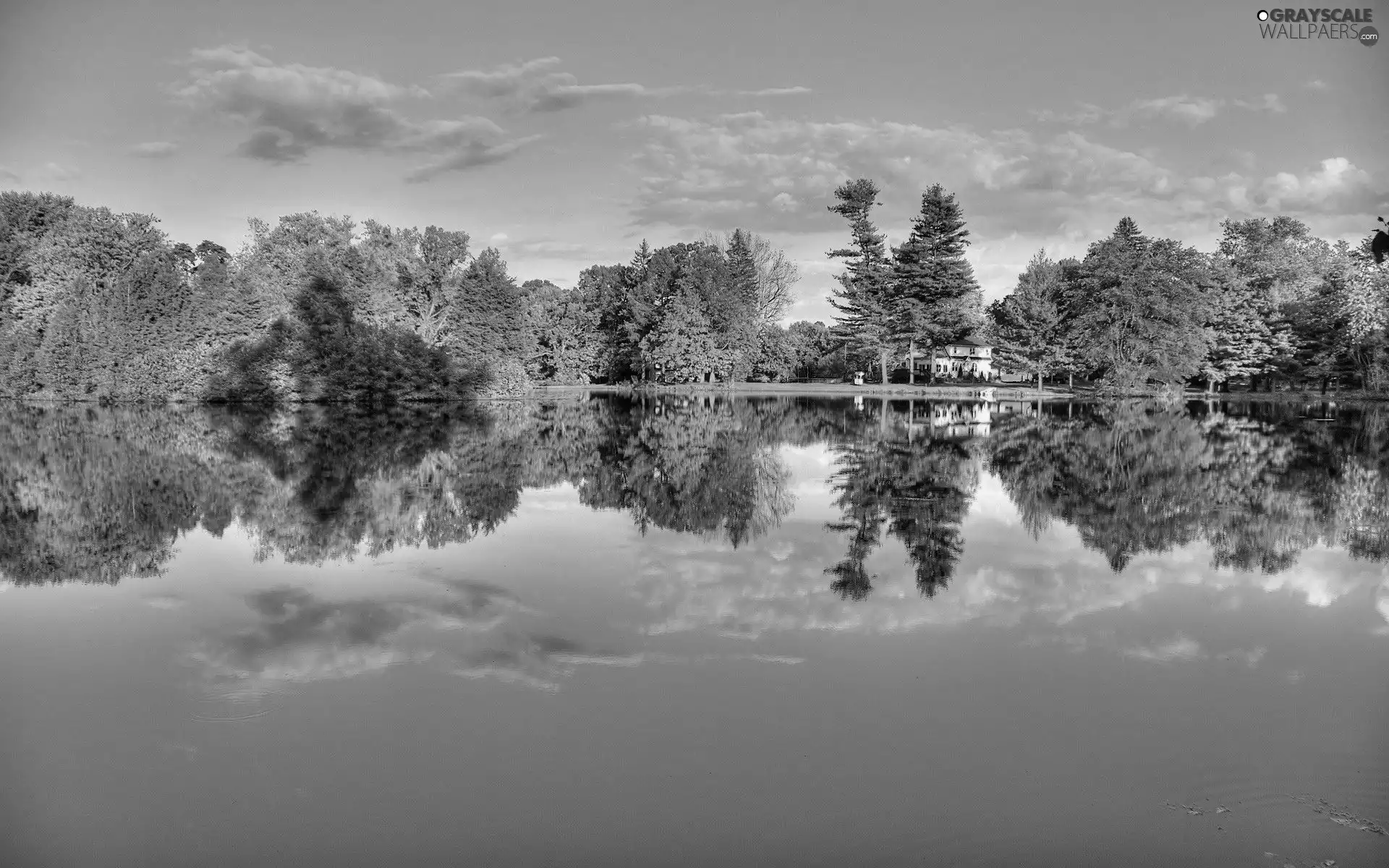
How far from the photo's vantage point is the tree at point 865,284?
65.8m

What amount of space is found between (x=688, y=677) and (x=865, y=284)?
2476 inches

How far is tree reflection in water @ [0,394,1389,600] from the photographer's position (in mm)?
11547

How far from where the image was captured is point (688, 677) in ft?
21.9

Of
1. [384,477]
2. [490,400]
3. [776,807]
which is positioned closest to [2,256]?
[490,400]

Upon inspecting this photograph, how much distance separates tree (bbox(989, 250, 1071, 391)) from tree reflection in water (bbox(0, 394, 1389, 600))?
26.6m

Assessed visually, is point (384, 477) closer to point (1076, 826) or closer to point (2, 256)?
point (1076, 826)

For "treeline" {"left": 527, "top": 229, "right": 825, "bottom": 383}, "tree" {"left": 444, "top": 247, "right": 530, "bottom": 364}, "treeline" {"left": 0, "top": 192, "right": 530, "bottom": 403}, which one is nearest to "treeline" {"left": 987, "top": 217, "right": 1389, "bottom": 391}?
"treeline" {"left": 527, "top": 229, "right": 825, "bottom": 383}

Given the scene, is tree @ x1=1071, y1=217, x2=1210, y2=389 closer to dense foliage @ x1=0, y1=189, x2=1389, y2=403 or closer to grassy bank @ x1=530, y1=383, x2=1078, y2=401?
dense foliage @ x1=0, y1=189, x2=1389, y2=403

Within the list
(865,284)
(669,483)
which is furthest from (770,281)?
(669,483)

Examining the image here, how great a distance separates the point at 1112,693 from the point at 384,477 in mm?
13841

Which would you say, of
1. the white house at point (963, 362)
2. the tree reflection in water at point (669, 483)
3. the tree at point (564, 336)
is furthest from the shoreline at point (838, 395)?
the white house at point (963, 362)

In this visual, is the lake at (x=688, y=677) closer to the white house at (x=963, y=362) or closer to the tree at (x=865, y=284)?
the tree at (x=865, y=284)

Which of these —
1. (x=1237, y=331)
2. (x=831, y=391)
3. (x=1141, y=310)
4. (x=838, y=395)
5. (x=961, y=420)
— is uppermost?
(x=1141, y=310)

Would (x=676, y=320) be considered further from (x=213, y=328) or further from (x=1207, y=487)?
(x=1207, y=487)
